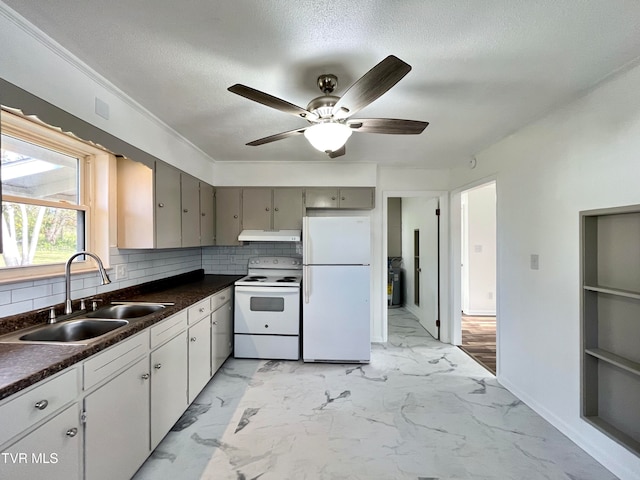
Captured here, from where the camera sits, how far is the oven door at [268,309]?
3326 millimetres

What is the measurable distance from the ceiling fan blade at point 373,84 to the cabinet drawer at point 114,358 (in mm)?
1699

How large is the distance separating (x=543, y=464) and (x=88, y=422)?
2.51 meters

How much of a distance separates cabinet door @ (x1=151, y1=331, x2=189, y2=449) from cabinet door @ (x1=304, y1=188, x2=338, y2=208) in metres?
2.10

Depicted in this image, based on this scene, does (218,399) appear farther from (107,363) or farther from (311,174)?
(311,174)

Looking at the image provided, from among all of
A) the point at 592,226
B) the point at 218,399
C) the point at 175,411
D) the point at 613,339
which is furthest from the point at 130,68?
the point at 613,339

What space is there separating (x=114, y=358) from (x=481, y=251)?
5.60 metres

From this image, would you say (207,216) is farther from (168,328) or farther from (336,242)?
(168,328)

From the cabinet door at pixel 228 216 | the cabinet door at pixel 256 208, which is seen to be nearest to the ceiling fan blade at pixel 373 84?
the cabinet door at pixel 256 208

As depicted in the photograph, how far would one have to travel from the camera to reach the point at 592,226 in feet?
6.23

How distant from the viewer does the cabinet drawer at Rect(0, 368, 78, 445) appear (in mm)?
960

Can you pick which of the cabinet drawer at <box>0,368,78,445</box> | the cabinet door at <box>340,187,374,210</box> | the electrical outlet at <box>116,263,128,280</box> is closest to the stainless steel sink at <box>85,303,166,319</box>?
the electrical outlet at <box>116,263,128,280</box>

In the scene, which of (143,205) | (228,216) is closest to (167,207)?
(143,205)

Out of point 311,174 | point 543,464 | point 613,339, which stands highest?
point 311,174

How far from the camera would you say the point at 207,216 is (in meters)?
3.52
